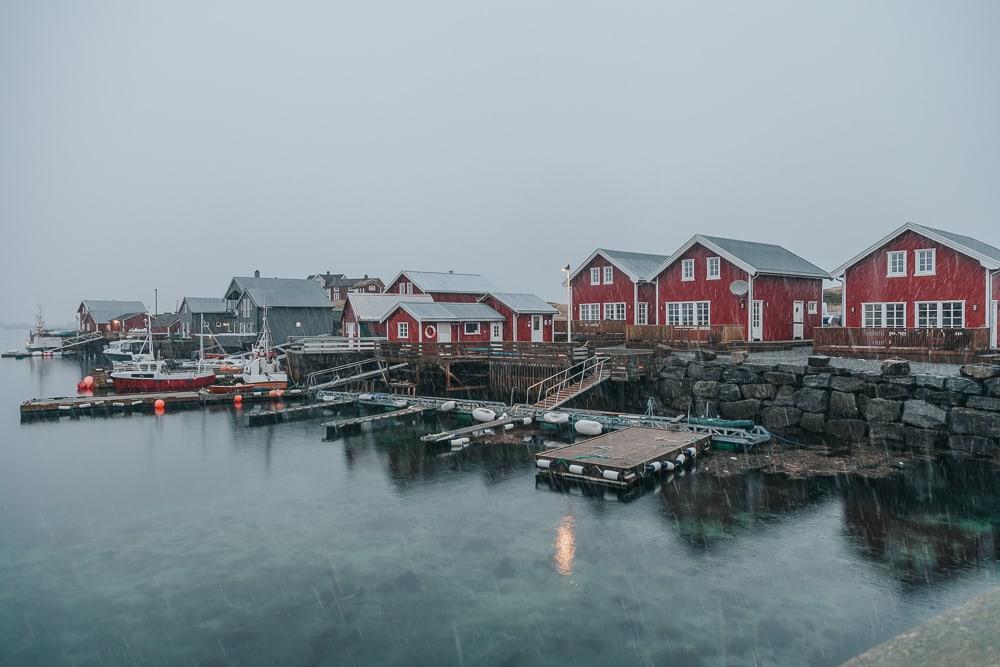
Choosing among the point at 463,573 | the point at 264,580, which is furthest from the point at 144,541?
the point at 463,573

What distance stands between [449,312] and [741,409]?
21.8 meters

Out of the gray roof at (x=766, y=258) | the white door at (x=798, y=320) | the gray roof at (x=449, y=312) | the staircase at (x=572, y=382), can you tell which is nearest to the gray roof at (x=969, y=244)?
the gray roof at (x=766, y=258)

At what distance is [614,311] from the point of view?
4616cm

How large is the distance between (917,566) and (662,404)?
1928cm

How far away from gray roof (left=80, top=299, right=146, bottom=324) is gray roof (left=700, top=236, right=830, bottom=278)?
322 ft

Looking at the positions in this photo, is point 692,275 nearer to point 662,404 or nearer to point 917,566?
point 662,404

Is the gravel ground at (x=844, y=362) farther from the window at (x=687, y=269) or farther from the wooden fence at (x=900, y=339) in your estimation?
the window at (x=687, y=269)

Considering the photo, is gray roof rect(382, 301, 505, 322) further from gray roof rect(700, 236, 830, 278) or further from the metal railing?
gray roof rect(700, 236, 830, 278)

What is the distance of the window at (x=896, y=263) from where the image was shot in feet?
106

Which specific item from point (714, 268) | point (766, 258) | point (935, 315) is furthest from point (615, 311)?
point (935, 315)

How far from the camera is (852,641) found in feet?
36.1

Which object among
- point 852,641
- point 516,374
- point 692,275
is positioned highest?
point 692,275

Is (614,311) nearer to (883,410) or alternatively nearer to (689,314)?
(689,314)

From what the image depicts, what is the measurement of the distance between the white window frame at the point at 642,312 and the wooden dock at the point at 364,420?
56.9ft
